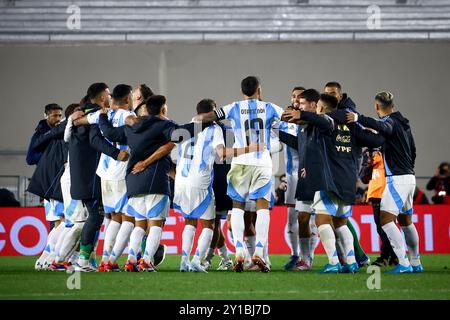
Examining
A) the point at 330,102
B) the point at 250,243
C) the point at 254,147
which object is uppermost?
the point at 330,102

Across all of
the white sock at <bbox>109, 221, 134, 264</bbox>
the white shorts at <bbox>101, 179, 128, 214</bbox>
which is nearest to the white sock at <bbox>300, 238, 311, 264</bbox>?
the white sock at <bbox>109, 221, 134, 264</bbox>

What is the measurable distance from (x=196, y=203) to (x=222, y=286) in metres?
2.00

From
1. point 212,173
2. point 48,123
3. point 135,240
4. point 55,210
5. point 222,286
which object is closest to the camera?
point 222,286

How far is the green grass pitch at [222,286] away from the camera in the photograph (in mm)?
7273

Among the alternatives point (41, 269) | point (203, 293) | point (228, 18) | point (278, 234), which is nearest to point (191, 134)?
point (41, 269)

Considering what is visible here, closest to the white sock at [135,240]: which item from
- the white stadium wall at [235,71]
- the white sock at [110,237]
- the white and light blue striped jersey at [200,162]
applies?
the white sock at [110,237]

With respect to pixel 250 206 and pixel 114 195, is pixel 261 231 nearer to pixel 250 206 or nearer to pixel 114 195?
pixel 250 206

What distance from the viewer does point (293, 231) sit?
10.7 metres

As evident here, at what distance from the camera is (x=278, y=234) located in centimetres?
1531

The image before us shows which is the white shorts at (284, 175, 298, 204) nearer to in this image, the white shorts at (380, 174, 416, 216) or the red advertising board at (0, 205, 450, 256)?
the white shorts at (380, 174, 416, 216)

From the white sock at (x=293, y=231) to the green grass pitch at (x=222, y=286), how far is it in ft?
1.80

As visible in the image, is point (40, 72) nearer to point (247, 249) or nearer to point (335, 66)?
point (335, 66)

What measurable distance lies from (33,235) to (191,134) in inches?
226

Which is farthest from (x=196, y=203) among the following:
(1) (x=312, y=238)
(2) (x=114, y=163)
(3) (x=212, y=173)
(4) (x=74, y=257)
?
(4) (x=74, y=257)
